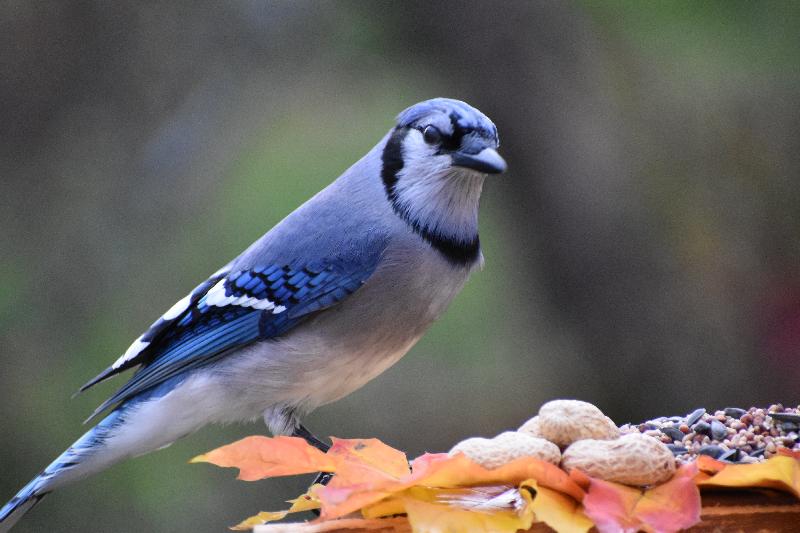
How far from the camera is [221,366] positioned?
222cm

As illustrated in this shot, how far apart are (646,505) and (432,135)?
3.12 ft

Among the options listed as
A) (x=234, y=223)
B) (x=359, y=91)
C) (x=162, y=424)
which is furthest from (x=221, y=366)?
(x=359, y=91)

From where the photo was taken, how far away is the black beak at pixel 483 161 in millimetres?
1936

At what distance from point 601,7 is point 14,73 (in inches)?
75.3

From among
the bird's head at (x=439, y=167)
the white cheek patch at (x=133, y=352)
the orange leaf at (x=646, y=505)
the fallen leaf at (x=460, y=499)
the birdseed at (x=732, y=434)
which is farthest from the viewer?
the white cheek patch at (x=133, y=352)

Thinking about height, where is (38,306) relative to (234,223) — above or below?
below

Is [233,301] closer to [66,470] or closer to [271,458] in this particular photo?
[66,470]

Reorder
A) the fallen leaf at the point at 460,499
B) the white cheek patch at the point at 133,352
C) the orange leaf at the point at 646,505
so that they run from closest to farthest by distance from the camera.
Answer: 1. the orange leaf at the point at 646,505
2. the fallen leaf at the point at 460,499
3. the white cheek patch at the point at 133,352

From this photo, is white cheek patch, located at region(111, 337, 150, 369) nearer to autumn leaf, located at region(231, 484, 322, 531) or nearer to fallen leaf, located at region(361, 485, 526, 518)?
autumn leaf, located at region(231, 484, 322, 531)

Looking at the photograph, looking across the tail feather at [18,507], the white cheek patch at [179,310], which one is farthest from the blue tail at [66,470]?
the white cheek patch at [179,310]

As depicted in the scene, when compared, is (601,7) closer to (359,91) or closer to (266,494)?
(359,91)

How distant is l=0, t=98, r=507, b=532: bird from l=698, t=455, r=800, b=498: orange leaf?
0.85 m

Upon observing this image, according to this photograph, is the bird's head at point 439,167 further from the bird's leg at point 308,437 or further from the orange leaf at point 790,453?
the orange leaf at point 790,453

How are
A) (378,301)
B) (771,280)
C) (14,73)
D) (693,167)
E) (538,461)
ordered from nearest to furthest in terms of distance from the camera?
1. (538,461)
2. (378,301)
3. (771,280)
4. (693,167)
5. (14,73)
